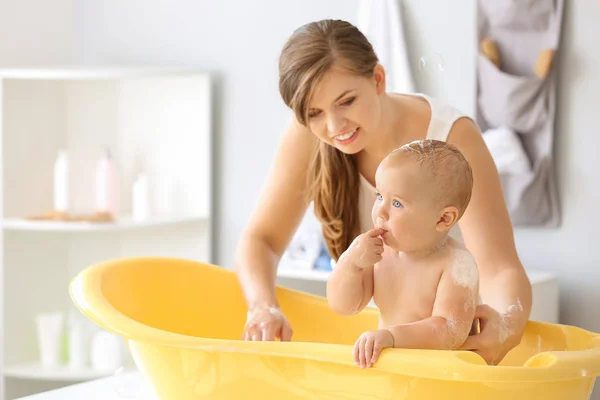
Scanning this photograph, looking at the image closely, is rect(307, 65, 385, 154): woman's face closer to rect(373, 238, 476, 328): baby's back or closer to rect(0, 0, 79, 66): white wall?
rect(373, 238, 476, 328): baby's back

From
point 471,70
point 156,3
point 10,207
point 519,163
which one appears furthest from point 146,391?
point 156,3

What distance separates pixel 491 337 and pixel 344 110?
372 mm

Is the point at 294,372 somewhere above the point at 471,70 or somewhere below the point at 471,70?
below

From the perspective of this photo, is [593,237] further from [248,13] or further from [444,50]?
[248,13]

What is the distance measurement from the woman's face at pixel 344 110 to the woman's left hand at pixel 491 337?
1.01 ft

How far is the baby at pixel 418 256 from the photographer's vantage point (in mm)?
989

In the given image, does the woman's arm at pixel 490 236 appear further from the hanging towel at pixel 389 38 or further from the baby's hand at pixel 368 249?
the hanging towel at pixel 389 38

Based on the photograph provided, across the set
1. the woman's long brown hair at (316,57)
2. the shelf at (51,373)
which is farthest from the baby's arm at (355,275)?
the shelf at (51,373)

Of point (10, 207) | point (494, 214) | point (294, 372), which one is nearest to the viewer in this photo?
point (294, 372)

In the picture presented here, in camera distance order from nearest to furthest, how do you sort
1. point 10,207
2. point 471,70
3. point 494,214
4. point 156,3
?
point 494,214 → point 471,70 → point 10,207 → point 156,3

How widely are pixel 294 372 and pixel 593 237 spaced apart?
5.30ft

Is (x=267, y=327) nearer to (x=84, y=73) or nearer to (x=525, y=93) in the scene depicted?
(x=525, y=93)

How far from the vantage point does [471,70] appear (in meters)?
2.50

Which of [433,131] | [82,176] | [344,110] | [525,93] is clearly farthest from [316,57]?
[82,176]
